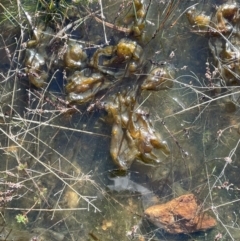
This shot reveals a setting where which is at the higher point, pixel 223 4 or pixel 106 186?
pixel 223 4

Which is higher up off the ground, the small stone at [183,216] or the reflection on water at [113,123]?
the reflection on water at [113,123]

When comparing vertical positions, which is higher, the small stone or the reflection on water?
the reflection on water

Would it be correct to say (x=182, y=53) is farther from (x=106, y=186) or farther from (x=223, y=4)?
(x=106, y=186)

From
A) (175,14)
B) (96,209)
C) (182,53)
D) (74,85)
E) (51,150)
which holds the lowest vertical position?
(96,209)

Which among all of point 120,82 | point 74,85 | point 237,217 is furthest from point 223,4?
point 237,217
